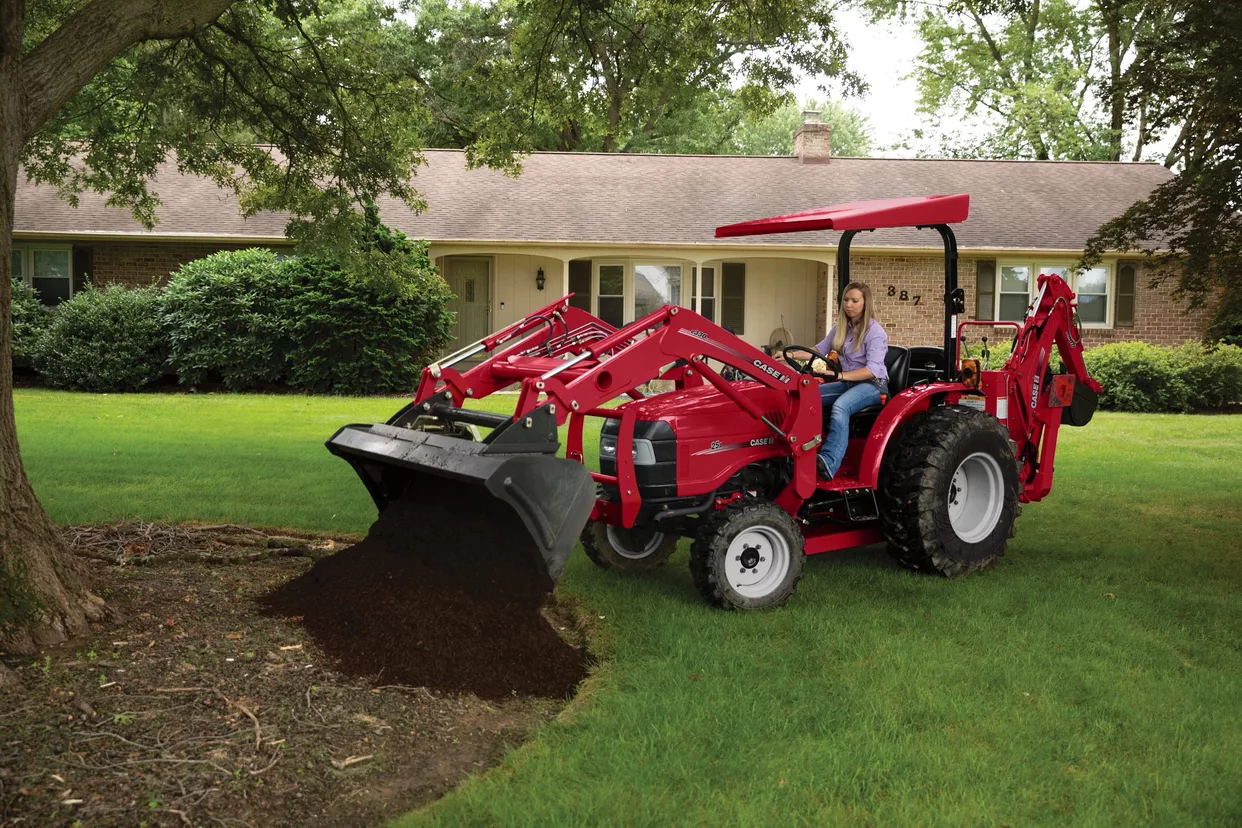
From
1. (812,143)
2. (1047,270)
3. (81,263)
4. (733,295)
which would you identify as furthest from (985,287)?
(81,263)

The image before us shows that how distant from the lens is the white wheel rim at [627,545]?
260 inches

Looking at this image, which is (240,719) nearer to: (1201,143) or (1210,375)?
(1201,143)

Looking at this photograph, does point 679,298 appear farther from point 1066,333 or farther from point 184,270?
point 1066,333

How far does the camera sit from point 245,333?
60.5 feet

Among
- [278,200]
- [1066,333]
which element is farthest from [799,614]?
[278,200]

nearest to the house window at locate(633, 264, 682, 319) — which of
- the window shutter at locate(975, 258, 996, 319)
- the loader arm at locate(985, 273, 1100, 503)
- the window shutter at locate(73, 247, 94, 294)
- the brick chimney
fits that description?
the brick chimney

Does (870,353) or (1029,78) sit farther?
(1029,78)

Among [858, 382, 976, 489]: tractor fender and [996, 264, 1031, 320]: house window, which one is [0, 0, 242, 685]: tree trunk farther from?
[996, 264, 1031, 320]: house window

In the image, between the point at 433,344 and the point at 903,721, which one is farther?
the point at 433,344

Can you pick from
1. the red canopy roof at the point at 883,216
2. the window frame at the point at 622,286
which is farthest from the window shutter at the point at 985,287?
the red canopy roof at the point at 883,216

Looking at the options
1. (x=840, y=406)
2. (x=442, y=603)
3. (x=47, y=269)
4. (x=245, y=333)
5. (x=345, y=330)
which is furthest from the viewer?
(x=47, y=269)

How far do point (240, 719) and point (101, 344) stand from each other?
16.2 metres

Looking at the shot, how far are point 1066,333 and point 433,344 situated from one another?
44.1 feet

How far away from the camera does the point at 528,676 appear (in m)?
4.70
